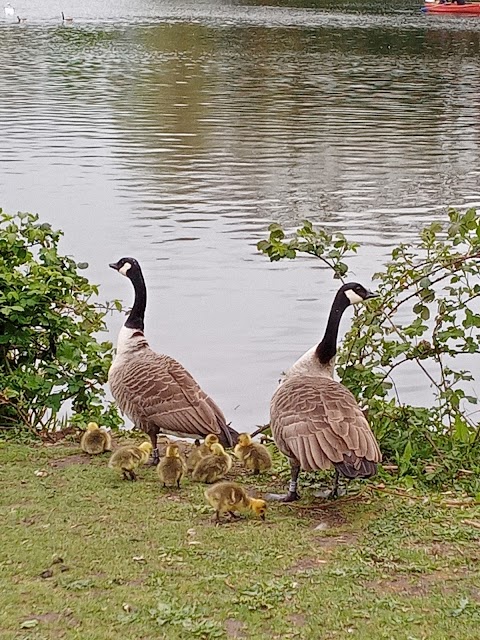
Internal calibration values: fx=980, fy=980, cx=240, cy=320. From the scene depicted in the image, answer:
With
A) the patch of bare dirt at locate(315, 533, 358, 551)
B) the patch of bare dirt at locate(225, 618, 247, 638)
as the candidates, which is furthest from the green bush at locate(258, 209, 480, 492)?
the patch of bare dirt at locate(225, 618, 247, 638)

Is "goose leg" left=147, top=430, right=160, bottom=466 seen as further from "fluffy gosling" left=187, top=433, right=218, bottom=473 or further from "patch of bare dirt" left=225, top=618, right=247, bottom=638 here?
"patch of bare dirt" left=225, top=618, right=247, bottom=638

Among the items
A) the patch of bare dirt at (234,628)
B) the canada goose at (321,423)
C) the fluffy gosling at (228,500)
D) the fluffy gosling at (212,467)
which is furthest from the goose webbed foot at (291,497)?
the patch of bare dirt at (234,628)

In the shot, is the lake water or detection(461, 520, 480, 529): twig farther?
the lake water

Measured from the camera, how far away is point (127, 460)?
21.4 ft

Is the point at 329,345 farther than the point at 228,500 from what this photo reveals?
Yes

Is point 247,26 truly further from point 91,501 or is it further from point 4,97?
point 91,501

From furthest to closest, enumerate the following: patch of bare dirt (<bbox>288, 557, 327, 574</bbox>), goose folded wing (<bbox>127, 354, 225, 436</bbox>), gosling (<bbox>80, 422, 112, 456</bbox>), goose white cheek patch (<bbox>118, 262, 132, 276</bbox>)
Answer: goose white cheek patch (<bbox>118, 262, 132, 276</bbox>)
gosling (<bbox>80, 422, 112, 456</bbox>)
goose folded wing (<bbox>127, 354, 225, 436</bbox>)
patch of bare dirt (<bbox>288, 557, 327, 574</bbox>)

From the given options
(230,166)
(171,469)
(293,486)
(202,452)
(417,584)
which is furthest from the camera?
(230,166)

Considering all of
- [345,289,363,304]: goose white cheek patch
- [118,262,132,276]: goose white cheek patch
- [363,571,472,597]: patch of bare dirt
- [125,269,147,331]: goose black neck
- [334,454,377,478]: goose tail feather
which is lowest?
[363,571,472,597]: patch of bare dirt

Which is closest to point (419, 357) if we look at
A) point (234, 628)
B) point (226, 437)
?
point (226, 437)

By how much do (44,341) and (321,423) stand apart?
3.09m

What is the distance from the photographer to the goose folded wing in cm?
677

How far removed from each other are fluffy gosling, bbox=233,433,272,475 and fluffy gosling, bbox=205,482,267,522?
3.39 feet

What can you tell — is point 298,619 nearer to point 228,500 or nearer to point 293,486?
point 228,500
